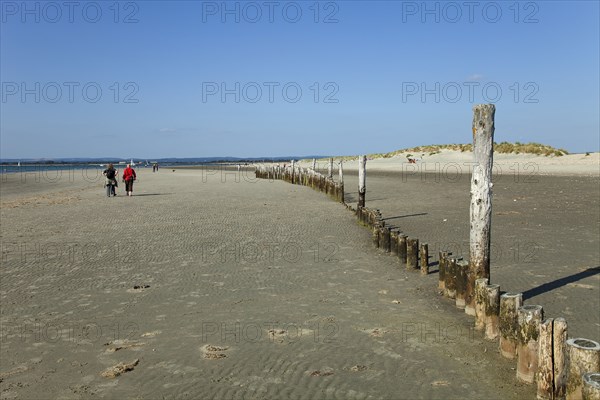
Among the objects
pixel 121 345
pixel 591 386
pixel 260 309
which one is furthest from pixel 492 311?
pixel 121 345

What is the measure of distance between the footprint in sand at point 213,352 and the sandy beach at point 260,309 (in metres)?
0.03

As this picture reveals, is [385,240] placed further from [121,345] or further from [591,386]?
Answer: [591,386]

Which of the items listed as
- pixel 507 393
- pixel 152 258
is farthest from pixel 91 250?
pixel 507 393

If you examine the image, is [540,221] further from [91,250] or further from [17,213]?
[17,213]

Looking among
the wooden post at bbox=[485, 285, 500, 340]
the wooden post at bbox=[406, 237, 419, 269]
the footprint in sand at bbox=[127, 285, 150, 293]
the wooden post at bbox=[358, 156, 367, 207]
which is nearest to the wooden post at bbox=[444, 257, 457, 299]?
the wooden post at bbox=[485, 285, 500, 340]

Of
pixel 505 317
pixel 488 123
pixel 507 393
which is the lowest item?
pixel 507 393

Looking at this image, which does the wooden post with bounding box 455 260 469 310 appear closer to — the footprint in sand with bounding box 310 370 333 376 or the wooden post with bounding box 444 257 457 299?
the wooden post with bounding box 444 257 457 299

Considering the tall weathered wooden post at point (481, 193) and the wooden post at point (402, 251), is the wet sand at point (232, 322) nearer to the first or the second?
the wooden post at point (402, 251)

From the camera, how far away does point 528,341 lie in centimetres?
512

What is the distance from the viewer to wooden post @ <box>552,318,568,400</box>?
458 centimetres

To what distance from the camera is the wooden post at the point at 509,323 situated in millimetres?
5495

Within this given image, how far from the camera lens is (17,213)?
2027 cm

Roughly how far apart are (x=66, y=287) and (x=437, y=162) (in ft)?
187

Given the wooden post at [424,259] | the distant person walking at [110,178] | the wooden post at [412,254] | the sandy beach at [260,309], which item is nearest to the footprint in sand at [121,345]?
the sandy beach at [260,309]
